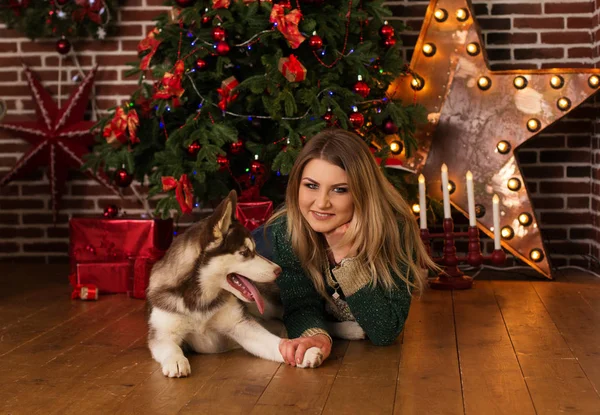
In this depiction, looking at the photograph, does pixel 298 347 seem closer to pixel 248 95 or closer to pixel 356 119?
pixel 356 119

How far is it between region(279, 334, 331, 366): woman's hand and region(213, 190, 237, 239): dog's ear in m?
0.44

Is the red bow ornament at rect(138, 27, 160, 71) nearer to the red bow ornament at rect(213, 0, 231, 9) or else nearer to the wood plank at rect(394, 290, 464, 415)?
the red bow ornament at rect(213, 0, 231, 9)

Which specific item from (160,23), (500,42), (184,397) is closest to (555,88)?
(500,42)

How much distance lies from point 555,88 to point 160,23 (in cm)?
214

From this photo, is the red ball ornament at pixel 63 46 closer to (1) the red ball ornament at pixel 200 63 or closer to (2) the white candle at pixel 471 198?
(1) the red ball ornament at pixel 200 63

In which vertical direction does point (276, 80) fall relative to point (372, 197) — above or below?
above

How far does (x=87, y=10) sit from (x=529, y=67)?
268cm

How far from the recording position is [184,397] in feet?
8.16

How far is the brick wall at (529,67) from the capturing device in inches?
194

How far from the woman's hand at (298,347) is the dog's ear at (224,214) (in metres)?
0.44

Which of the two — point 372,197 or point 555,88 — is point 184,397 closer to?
point 372,197

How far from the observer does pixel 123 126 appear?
4.28 metres

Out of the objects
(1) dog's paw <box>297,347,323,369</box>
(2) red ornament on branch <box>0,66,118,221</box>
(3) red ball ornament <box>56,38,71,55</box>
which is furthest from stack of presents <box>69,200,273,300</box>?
(1) dog's paw <box>297,347,323,369</box>

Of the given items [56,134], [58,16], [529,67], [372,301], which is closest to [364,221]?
[372,301]
